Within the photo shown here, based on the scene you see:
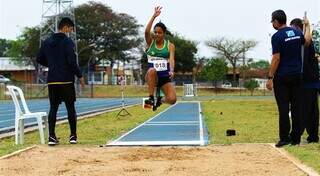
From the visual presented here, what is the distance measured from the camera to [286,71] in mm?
9156

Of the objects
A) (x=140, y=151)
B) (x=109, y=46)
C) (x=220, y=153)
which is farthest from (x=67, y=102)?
(x=109, y=46)

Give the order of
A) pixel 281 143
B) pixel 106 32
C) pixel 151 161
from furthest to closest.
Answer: pixel 106 32 < pixel 281 143 < pixel 151 161

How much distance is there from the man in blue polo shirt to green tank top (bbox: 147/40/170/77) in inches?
67.3

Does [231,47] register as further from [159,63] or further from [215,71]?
[159,63]

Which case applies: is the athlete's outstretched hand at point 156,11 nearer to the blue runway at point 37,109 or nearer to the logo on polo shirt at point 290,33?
the logo on polo shirt at point 290,33

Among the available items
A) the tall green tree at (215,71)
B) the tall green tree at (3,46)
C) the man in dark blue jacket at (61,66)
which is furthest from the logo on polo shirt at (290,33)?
the tall green tree at (3,46)

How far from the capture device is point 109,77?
91.8 metres

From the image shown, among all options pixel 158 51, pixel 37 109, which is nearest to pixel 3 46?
pixel 37 109

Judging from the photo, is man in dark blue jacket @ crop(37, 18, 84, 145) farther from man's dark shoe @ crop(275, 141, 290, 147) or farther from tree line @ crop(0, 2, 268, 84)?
tree line @ crop(0, 2, 268, 84)

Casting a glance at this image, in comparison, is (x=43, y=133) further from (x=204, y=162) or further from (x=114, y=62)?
(x=114, y=62)

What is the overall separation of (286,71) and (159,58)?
2.03 metres

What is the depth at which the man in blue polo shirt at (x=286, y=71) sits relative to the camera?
358 inches

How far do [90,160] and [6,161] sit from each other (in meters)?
1.03

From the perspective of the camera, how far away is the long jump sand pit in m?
6.64
